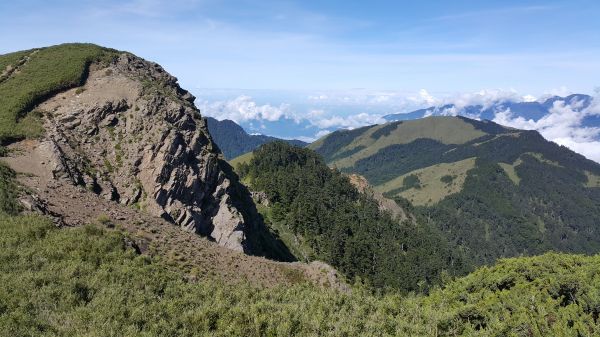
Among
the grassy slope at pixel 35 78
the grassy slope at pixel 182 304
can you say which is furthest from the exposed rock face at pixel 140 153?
the grassy slope at pixel 182 304

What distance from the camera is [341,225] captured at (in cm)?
14350

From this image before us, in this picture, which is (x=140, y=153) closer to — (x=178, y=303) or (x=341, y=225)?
(x=178, y=303)

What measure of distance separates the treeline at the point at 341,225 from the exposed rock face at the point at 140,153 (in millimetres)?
52190

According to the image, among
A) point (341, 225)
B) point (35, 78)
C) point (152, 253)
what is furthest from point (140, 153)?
point (341, 225)

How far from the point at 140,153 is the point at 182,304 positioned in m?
42.9

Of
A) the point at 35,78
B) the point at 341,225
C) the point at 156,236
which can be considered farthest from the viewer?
the point at 341,225

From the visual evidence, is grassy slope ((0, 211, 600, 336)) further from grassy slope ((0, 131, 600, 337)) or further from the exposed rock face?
the exposed rock face

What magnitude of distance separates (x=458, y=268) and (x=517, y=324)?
160688mm

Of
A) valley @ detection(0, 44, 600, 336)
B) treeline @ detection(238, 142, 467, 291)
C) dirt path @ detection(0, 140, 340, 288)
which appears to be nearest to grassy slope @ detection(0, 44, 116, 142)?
valley @ detection(0, 44, 600, 336)

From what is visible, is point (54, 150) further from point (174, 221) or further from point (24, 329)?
point (24, 329)

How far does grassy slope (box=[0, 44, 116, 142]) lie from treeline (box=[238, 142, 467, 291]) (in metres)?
78.7

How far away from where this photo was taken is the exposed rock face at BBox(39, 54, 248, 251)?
5659cm

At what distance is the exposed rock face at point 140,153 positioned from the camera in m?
56.6

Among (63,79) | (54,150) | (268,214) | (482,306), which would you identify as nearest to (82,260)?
(54,150)
